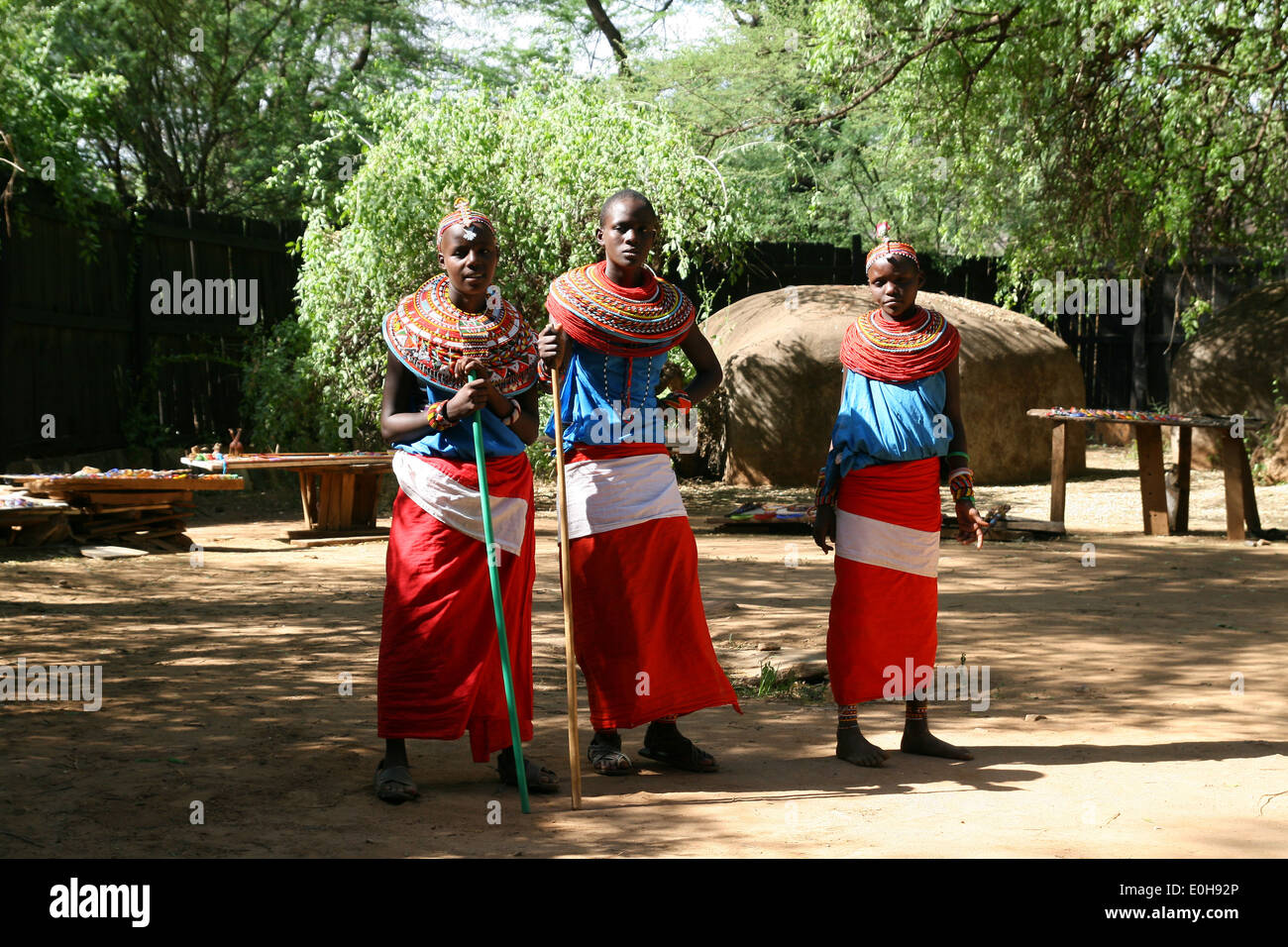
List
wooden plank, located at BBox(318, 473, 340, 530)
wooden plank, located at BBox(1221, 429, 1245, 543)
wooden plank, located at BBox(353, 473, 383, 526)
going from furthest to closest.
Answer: wooden plank, located at BBox(353, 473, 383, 526), wooden plank, located at BBox(1221, 429, 1245, 543), wooden plank, located at BBox(318, 473, 340, 530)

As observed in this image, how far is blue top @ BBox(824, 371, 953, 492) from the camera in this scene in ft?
15.8

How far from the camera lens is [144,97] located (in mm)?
18656

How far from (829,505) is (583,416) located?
104 centimetres

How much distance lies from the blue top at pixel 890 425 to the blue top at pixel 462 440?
4.14 ft

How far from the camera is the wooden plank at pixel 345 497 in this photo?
35.3 feet

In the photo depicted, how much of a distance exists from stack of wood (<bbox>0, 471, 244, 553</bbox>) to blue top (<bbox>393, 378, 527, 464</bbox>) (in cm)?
594

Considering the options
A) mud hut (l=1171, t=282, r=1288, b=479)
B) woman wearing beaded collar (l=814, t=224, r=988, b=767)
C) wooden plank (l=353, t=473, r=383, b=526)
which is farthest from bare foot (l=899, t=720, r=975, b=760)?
mud hut (l=1171, t=282, r=1288, b=479)

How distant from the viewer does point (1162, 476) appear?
11484 millimetres

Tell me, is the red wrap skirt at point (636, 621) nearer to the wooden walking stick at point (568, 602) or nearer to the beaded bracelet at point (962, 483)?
the wooden walking stick at point (568, 602)

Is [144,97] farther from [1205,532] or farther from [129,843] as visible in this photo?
[129,843]

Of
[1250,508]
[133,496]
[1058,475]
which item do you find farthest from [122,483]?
[1250,508]

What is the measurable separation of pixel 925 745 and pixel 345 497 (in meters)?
6.99

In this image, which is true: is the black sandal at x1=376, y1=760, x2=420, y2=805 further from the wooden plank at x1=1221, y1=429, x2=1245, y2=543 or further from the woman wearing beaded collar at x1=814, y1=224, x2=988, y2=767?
the wooden plank at x1=1221, y1=429, x2=1245, y2=543

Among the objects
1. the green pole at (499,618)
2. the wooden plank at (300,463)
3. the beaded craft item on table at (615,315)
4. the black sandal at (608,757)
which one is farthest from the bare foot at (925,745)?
the wooden plank at (300,463)
